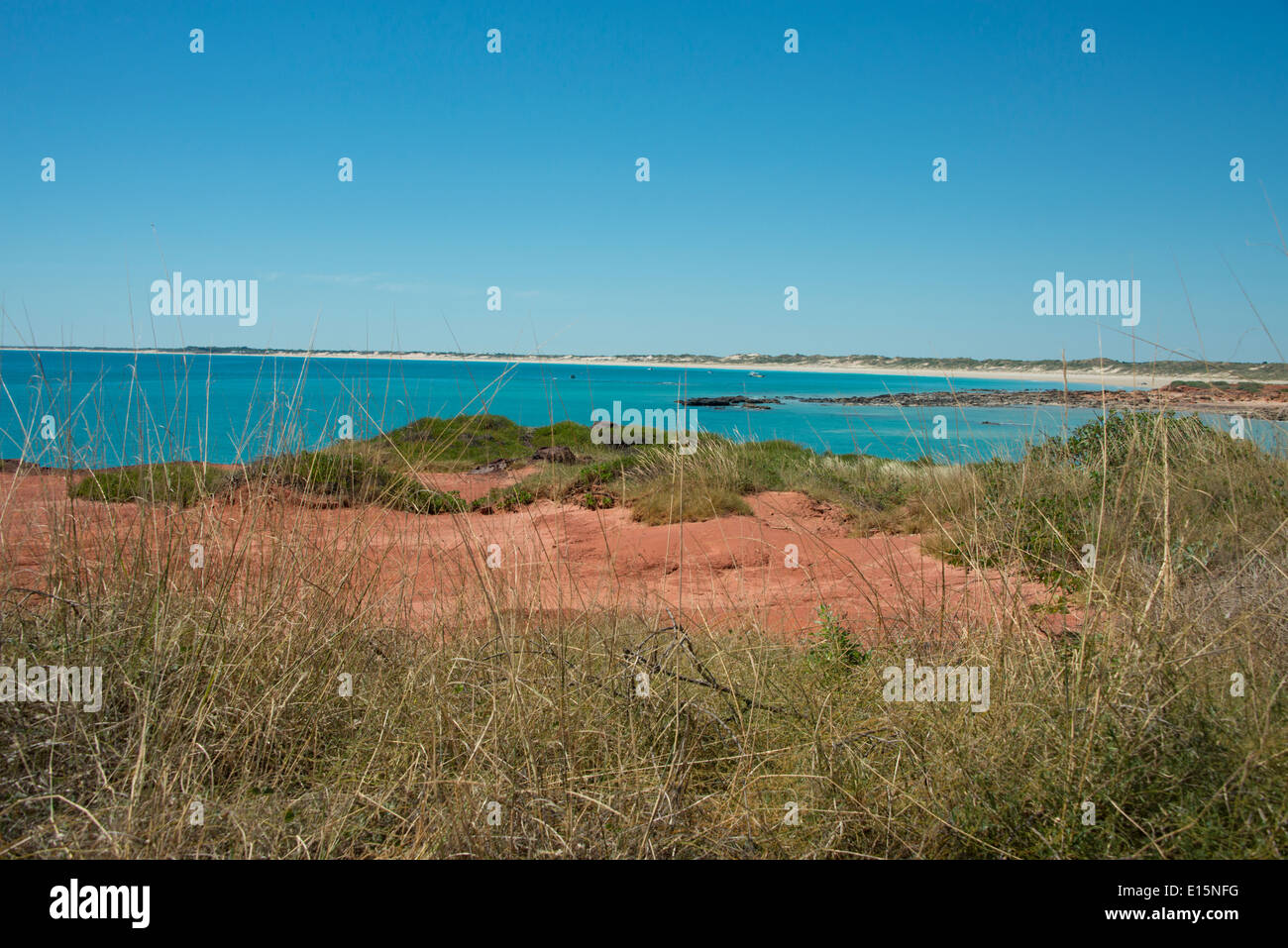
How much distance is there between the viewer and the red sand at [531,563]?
3125 millimetres

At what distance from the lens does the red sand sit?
3.12 m

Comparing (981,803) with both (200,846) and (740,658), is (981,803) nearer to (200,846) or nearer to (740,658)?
(740,658)

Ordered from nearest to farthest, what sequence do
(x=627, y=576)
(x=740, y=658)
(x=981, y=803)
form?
(x=981, y=803), (x=740, y=658), (x=627, y=576)

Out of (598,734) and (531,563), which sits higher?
(531,563)

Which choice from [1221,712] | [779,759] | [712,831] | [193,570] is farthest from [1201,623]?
[193,570]

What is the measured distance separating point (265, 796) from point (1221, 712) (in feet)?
9.02

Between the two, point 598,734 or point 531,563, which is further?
point 531,563

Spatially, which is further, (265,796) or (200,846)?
(265,796)

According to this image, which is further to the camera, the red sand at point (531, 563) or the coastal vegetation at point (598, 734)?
the red sand at point (531, 563)

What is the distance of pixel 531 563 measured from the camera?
3717 millimetres

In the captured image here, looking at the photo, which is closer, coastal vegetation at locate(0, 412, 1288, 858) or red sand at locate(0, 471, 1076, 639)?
coastal vegetation at locate(0, 412, 1288, 858)

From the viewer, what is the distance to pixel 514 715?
2449 mm
